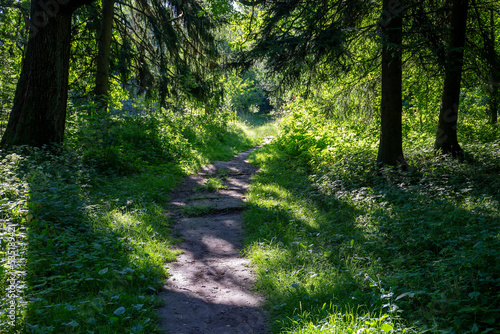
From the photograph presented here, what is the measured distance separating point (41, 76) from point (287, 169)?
24.5ft

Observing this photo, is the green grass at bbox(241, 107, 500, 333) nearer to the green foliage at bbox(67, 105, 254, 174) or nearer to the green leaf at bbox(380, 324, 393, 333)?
the green leaf at bbox(380, 324, 393, 333)

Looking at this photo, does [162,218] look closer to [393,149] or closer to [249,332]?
[249,332]

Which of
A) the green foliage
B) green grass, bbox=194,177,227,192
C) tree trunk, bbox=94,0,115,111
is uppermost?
tree trunk, bbox=94,0,115,111

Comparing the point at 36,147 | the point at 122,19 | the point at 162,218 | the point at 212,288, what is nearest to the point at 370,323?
the point at 212,288

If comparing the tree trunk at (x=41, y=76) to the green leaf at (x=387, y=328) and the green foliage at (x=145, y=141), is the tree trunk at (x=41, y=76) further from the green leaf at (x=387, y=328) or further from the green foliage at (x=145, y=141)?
the green leaf at (x=387, y=328)

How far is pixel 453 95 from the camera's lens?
8.47m

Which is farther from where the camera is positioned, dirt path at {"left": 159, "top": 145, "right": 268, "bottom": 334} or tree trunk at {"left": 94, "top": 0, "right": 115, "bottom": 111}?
tree trunk at {"left": 94, "top": 0, "right": 115, "bottom": 111}

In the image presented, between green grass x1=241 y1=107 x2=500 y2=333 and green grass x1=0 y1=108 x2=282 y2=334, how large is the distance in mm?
1536

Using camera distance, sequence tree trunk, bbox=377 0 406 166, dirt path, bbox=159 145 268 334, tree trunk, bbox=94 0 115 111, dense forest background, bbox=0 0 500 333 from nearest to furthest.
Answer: dense forest background, bbox=0 0 500 333 < dirt path, bbox=159 145 268 334 < tree trunk, bbox=377 0 406 166 < tree trunk, bbox=94 0 115 111

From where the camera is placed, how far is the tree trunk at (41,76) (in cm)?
718

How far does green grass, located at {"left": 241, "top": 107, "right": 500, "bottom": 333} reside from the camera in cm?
292

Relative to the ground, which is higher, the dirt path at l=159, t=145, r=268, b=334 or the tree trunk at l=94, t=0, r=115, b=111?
the tree trunk at l=94, t=0, r=115, b=111

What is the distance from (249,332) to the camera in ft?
11.0

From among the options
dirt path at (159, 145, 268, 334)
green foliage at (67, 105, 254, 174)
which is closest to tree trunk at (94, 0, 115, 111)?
green foliage at (67, 105, 254, 174)
